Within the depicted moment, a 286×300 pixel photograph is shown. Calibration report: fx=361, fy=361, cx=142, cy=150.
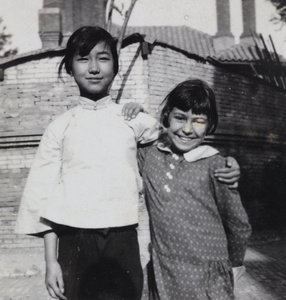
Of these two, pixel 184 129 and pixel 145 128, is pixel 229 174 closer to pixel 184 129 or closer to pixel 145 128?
pixel 184 129

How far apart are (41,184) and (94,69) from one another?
63 cm

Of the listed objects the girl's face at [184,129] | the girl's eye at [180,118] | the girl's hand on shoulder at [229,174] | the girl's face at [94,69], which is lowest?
the girl's hand on shoulder at [229,174]

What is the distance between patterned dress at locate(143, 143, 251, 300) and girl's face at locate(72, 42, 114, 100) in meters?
0.58

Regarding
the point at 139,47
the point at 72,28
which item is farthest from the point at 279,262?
the point at 72,28

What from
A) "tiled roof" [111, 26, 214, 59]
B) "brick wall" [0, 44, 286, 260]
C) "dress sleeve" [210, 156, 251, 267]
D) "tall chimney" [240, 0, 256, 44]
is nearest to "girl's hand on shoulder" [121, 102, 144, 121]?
"dress sleeve" [210, 156, 251, 267]

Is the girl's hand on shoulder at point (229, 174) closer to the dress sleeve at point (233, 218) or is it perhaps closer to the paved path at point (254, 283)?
the dress sleeve at point (233, 218)

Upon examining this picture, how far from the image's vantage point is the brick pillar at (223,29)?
1942 centimetres

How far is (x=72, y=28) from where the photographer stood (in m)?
11.3

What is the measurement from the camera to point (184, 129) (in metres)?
1.89

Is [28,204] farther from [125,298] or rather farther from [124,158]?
[125,298]

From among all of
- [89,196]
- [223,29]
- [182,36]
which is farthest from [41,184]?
[223,29]

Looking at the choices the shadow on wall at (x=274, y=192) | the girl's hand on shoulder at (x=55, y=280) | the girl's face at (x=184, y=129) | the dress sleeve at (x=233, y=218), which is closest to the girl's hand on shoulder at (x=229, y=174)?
the dress sleeve at (x=233, y=218)

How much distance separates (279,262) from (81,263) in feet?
18.9

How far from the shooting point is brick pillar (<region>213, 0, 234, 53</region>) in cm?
1942
